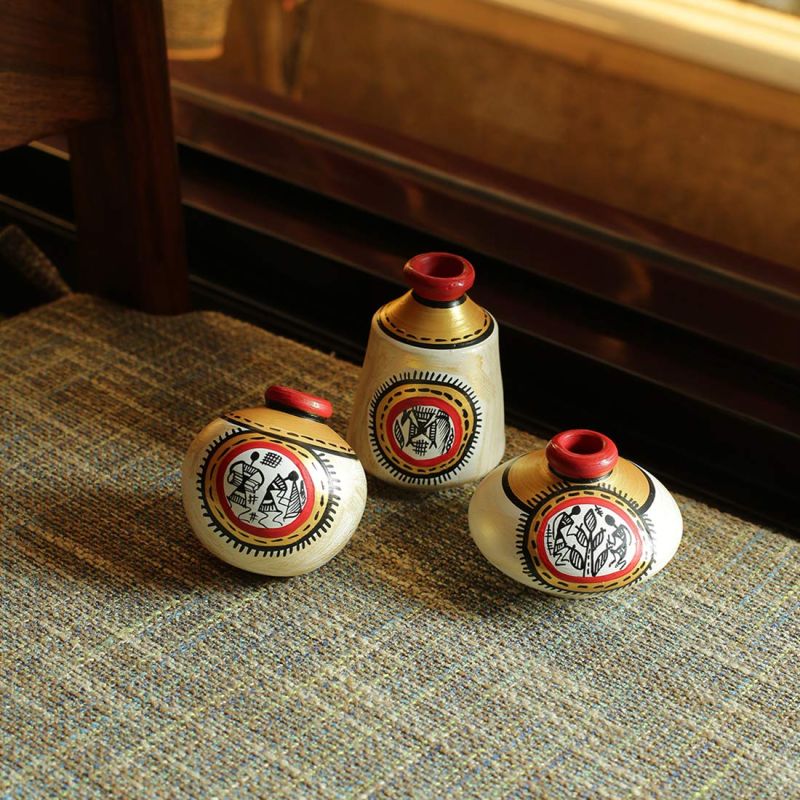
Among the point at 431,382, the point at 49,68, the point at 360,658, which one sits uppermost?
the point at 49,68

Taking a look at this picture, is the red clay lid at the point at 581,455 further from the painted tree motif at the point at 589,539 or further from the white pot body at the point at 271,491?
the white pot body at the point at 271,491

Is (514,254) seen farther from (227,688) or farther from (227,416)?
(227,688)

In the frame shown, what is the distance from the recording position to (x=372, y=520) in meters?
0.81

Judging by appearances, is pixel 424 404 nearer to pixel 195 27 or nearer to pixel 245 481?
pixel 245 481

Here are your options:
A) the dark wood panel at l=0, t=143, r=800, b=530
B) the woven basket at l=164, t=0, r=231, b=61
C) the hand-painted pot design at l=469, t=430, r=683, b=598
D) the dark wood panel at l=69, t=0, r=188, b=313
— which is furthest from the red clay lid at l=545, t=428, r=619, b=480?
the woven basket at l=164, t=0, r=231, b=61

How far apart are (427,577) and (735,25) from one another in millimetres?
615

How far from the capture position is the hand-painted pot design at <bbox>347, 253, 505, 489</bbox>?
2.51 feet

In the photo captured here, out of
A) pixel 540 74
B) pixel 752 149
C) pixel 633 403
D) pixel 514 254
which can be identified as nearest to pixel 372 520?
pixel 633 403

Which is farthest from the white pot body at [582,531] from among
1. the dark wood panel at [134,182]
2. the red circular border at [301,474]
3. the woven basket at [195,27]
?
the woven basket at [195,27]

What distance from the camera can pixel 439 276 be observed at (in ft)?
2.55

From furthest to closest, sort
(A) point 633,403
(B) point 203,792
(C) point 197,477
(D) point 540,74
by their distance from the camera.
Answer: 1. (D) point 540,74
2. (A) point 633,403
3. (C) point 197,477
4. (B) point 203,792

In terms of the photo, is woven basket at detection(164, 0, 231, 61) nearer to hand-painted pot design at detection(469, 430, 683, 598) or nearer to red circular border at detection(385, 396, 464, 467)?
red circular border at detection(385, 396, 464, 467)

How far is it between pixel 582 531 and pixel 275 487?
18 centimetres

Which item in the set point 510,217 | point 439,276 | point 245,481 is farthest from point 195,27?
point 245,481
